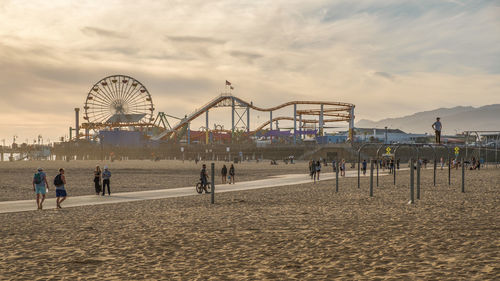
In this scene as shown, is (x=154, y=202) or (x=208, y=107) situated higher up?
(x=208, y=107)

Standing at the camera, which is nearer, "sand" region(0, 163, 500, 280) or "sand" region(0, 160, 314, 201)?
"sand" region(0, 163, 500, 280)

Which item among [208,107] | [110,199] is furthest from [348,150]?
[110,199]

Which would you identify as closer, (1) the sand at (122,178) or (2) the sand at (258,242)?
(2) the sand at (258,242)

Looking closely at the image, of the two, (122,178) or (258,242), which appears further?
(122,178)

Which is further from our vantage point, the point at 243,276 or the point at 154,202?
the point at 154,202

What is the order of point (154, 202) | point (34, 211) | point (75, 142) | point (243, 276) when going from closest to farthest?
point (243, 276), point (34, 211), point (154, 202), point (75, 142)

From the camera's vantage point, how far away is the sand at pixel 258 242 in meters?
6.52

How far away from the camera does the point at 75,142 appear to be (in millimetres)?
112688

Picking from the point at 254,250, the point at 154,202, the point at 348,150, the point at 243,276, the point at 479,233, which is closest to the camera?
the point at 243,276

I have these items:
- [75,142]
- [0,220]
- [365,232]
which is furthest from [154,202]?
[75,142]

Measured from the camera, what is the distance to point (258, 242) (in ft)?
28.6

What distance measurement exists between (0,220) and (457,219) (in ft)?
38.9

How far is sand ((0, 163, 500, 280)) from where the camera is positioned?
21.4 feet

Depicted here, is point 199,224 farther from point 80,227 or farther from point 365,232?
point 365,232
